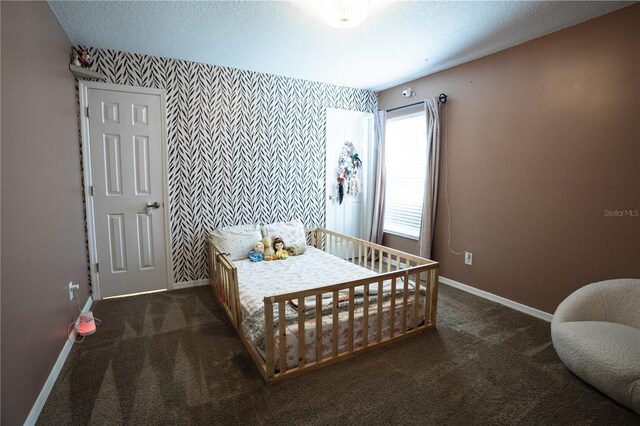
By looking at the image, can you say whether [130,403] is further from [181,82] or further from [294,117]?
[294,117]

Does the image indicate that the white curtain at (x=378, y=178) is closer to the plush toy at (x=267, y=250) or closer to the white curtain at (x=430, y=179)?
the white curtain at (x=430, y=179)

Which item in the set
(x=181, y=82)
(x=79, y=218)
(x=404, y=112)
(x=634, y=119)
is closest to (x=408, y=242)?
(x=404, y=112)

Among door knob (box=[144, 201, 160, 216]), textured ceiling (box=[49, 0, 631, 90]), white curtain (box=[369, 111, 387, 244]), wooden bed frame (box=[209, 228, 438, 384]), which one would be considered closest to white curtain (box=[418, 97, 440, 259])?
textured ceiling (box=[49, 0, 631, 90])

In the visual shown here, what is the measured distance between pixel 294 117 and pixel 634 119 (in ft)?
10.3

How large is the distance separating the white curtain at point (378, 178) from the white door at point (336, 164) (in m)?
0.17

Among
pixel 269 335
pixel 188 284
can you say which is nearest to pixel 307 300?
pixel 269 335

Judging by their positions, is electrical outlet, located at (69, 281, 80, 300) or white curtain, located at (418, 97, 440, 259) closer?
electrical outlet, located at (69, 281, 80, 300)

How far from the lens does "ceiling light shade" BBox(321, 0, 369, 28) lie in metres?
2.10

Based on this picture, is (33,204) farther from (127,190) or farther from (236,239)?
(236,239)

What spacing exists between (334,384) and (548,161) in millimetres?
2506

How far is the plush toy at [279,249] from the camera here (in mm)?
3473

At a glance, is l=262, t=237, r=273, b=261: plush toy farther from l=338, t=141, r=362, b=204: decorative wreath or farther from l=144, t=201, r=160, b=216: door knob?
l=338, t=141, r=362, b=204: decorative wreath

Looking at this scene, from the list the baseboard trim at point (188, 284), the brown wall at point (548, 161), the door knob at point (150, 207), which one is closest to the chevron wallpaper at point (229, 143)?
the baseboard trim at point (188, 284)

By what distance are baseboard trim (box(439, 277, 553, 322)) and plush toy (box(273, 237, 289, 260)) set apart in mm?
1856
